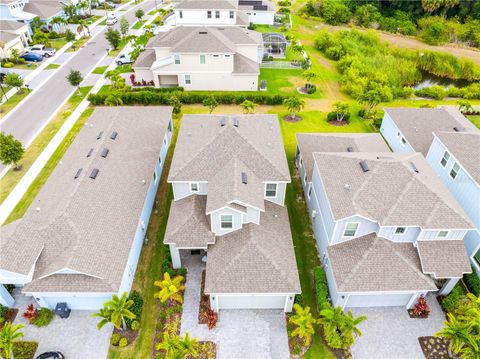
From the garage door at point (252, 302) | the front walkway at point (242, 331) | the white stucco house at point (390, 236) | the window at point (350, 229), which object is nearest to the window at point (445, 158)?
the white stucco house at point (390, 236)

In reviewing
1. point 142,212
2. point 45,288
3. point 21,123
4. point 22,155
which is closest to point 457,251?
point 142,212

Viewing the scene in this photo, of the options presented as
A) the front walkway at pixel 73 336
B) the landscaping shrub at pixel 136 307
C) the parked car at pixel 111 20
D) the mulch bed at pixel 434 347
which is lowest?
the front walkway at pixel 73 336

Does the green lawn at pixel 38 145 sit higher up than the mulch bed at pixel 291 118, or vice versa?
the mulch bed at pixel 291 118

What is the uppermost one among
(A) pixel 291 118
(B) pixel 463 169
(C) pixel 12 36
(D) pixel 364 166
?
(D) pixel 364 166

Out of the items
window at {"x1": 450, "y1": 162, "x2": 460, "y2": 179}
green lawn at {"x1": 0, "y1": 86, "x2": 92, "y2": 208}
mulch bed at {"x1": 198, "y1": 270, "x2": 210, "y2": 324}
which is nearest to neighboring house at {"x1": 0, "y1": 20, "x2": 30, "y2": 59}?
green lawn at {"x1": 0, "y1": 86, "x2": 92, "y2": 208}

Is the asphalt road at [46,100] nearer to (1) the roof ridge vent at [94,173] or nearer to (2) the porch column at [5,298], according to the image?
(1) the roof ridge vent at [94,173]

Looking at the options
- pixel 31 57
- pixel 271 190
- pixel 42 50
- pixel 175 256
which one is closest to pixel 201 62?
pixel 271 190

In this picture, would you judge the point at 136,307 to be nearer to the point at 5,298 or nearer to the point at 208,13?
the point at 5,298

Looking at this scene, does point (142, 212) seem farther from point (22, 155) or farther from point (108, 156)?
point (22, 155)
